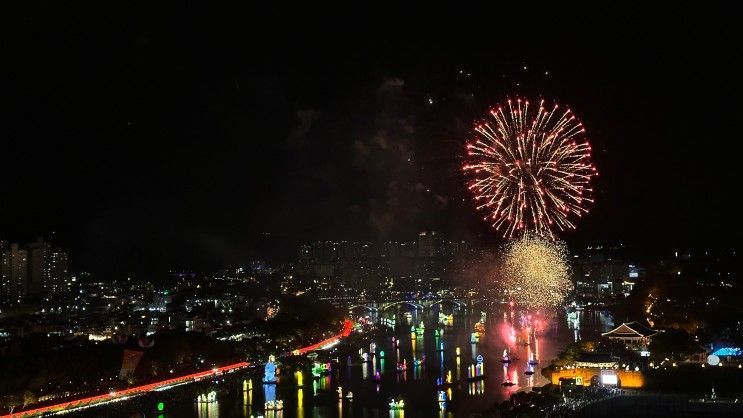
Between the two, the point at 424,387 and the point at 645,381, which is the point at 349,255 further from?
the point at 645,381

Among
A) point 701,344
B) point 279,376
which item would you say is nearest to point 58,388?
point 279,376

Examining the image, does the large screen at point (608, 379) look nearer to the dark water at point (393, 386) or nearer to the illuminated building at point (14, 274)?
the dark water at point (393, 386)

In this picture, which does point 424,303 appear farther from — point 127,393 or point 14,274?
point 127,393

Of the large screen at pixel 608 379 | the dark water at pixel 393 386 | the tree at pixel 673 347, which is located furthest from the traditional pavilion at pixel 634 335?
the large screen at pixel 608 379

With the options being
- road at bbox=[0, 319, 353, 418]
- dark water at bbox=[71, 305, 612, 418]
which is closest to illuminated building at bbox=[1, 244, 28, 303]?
dark water at bbox=[71, 305, 612, 418]

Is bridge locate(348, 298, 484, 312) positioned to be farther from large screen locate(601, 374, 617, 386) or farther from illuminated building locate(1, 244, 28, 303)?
large screen locate(601, 374, 617, 386)
